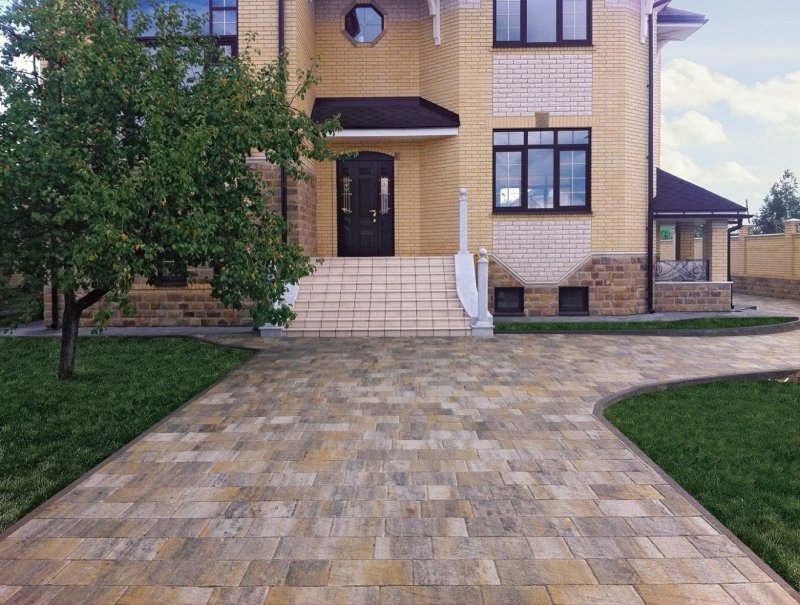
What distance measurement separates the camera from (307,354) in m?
9.88

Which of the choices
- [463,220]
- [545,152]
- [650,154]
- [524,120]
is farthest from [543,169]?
[463,220]

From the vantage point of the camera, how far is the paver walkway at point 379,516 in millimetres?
3113

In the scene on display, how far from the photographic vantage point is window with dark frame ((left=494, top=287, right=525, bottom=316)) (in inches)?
578

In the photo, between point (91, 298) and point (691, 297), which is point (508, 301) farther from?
point (91, 298)

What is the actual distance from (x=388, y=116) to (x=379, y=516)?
480 inches

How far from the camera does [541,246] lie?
14484 mm

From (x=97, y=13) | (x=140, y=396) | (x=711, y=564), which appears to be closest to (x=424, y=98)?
(x=97, y=13)

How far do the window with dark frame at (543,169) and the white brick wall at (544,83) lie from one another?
0.56 m

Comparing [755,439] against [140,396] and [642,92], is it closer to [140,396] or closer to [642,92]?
[140,396]

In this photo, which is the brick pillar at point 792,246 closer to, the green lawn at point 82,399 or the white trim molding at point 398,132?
the white trim molding at point 398,132

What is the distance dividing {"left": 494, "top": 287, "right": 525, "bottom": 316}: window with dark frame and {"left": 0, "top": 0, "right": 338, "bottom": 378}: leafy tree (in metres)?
7.64

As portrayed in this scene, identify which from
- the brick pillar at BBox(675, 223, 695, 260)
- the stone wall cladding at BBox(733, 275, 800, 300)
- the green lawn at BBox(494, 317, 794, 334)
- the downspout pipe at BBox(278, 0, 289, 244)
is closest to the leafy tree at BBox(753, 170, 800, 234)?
the stone wall cladding at BBox(733, 275, 800, 300)

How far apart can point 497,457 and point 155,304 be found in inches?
407

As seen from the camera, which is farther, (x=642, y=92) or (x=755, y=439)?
(x=642, y=92)
